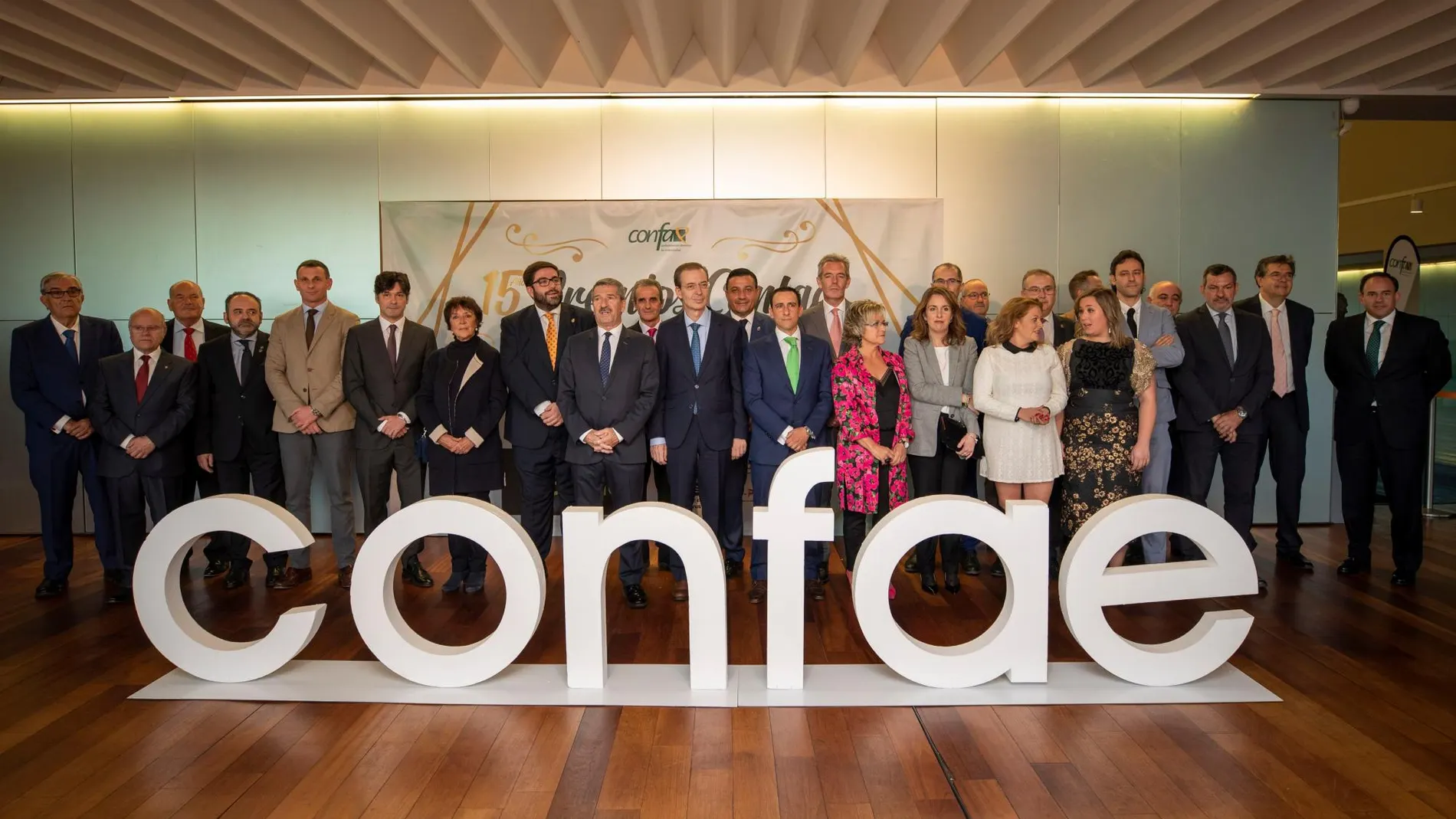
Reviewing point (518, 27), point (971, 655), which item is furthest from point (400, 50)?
point (971, 655)

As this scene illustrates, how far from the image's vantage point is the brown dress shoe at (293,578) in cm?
504

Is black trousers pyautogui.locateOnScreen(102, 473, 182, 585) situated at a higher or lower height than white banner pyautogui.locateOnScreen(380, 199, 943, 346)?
lower

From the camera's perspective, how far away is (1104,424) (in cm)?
446

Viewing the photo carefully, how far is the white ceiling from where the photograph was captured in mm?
4879

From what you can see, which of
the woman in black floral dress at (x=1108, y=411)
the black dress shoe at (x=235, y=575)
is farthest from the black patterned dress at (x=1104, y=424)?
Answer: the black dress shoe at (x=235, y=575)

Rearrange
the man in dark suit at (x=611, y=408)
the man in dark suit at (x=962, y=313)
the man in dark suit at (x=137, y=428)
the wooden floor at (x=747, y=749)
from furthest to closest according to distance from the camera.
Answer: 1. the man in dark suit at (x=962, y=313)
2. the man in dark suit at (x=137, y=428)
3. the man in dark suit at (x=611, y=408)
4. the wooden floor at (x=747, y=749)

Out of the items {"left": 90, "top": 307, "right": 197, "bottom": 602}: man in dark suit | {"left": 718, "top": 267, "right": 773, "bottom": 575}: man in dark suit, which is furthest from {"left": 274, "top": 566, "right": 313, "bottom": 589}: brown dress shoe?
{"left": 718, "top": 267, "right": 773, "bottom": 575}: man in dark suit

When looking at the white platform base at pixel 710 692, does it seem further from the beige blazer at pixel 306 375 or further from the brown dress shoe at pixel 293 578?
the beige blazer at pixel 306 375

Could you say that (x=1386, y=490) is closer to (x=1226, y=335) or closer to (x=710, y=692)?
(x=1226, y=335)

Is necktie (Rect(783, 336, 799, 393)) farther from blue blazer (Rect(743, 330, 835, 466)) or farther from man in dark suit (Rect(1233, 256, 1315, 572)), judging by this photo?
man in dark suit (Rect(1233, 256, 1315, 572))

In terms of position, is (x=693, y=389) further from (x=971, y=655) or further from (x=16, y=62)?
(x=16, y=62)

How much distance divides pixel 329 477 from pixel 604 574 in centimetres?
240

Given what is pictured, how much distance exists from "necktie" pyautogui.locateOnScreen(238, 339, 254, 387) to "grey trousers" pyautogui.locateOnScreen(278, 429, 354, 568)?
38 cm

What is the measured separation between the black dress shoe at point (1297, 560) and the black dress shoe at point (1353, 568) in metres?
0.15
